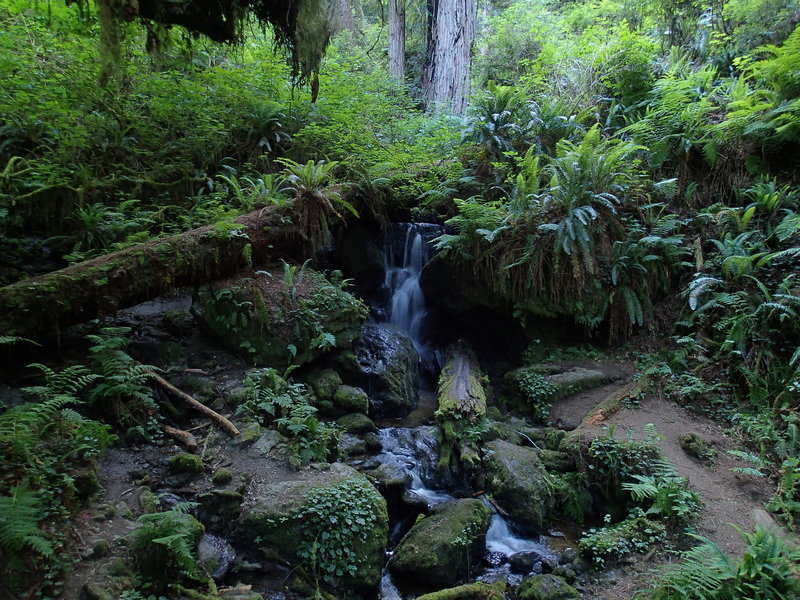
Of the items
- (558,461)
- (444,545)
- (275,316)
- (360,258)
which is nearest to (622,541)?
(558,461)

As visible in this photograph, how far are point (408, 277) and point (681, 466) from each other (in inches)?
221

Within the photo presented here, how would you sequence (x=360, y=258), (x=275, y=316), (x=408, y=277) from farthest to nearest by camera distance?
(x=408, y=277)
(x=360, y=258)
(x=275, y=316)

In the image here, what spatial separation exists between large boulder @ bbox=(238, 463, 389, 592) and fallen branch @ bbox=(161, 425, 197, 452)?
86 cm

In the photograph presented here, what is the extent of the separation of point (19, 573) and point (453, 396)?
198 inches

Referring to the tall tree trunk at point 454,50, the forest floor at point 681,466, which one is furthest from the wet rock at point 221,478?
the tall tree trunk at point 454,50

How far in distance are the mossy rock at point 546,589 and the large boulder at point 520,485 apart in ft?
2.71

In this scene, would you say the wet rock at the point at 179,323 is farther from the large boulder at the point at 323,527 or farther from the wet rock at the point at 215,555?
the wet rock at the point at 215,555

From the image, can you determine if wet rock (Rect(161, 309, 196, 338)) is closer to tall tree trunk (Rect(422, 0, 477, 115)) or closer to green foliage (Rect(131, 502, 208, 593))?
green foliage (Rect(131, 502, 208, 593))

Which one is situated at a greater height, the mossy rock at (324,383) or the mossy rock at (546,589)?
the mossy rock at (324,383)

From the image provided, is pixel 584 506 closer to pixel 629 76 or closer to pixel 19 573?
pixel 19 573

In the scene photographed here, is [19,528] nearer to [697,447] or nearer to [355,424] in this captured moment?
[355,424]

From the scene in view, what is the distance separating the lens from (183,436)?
4.46 meters

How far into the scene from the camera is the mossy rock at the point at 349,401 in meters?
6.19

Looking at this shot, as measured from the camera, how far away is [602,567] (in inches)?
167
